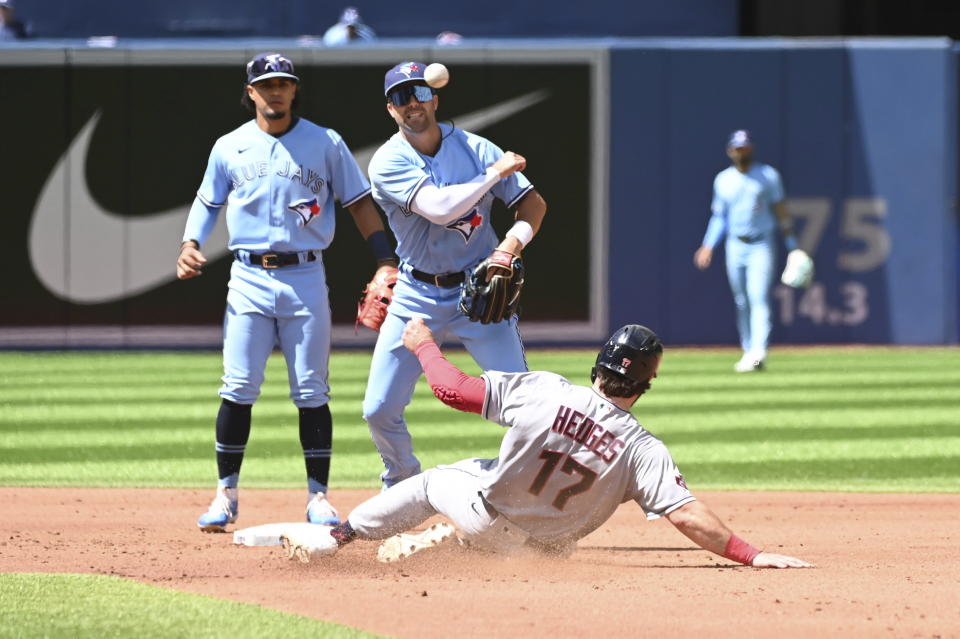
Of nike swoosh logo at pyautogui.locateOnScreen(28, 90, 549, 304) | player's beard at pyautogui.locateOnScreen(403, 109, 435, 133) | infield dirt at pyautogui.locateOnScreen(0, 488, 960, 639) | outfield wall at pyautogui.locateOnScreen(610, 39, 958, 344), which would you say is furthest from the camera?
outfield wall at pyautogui.locateOnScreen(610, 39, 958, 344)

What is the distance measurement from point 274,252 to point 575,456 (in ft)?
5.90

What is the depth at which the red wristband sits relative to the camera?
5.32 metres

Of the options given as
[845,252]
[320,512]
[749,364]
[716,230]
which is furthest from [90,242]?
[320,512]

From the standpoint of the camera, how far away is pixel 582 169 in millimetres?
15742

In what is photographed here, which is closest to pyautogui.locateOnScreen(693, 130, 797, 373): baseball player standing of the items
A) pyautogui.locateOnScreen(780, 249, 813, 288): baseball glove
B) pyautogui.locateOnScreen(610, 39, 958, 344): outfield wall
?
pyautogui.locateOnScreen(780, 249, 813, 288): baseball glove

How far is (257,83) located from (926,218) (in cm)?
1096

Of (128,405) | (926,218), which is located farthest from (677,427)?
(926,218)

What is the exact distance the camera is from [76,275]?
15.2 meters

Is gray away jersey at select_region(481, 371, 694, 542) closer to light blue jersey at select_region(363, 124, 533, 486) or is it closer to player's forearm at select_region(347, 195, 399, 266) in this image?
light blue jersey at select_region(363, 124, 533, 486)

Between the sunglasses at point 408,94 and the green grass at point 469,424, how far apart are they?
2.77 m

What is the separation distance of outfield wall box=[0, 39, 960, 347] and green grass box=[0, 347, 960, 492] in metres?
1.09

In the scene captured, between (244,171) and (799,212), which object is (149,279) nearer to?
(799,212)

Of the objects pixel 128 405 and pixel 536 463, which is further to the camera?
pixel 128 405

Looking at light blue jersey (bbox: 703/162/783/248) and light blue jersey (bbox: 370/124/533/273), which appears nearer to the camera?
light blue jersey (bbox: 370/124/533/273)
